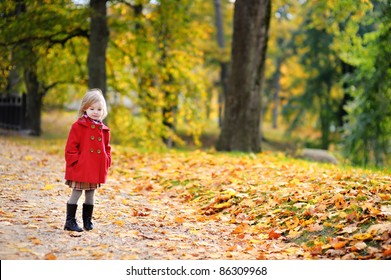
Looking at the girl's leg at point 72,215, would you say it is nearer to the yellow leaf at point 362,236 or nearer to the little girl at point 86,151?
the little girl at point 86,151

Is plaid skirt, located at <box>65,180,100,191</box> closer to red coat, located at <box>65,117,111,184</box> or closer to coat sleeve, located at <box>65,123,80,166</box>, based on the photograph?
red coat, located at <box>65,117,111,184</box>

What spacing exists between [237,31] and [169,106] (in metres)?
5.72

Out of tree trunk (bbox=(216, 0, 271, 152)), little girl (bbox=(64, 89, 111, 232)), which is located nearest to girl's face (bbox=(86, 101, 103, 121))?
little girl (bbox=(64, 89, 111, 232))

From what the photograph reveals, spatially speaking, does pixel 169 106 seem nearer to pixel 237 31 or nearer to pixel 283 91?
pixel 237 31

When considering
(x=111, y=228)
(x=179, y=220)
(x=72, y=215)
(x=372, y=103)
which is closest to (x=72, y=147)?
(x=72, y=215)

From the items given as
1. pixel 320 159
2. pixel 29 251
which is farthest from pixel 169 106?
pixel 29 251

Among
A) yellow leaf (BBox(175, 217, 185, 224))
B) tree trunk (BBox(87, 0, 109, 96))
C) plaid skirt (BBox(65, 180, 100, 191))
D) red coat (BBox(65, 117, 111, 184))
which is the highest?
tree trunk (BBox(87, 0, 109, 96))

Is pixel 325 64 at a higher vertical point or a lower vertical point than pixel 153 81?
higher

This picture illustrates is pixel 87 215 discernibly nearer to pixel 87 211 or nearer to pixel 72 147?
pixel 87 211

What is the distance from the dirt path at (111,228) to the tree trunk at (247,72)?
5.05 m

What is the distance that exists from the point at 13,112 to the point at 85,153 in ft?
55.0

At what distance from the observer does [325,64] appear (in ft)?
86.9

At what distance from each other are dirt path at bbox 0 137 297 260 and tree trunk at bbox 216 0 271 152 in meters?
5.05

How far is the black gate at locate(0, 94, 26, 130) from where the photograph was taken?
20922mm
